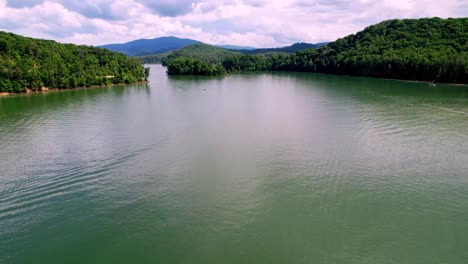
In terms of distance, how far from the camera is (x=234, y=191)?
39.6 ft

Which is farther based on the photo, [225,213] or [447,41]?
[447,41]

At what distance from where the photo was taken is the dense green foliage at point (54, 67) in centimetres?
4041

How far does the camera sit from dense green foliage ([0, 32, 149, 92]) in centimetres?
4041

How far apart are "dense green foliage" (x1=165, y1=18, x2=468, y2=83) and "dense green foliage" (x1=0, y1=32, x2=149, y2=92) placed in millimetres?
44455

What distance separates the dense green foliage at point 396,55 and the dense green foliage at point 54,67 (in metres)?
44.5

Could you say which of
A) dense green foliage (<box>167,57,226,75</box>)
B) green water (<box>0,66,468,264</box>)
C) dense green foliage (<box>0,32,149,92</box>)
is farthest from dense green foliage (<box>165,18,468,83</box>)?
dense green foliage (<box>0,32,149,92</box>)

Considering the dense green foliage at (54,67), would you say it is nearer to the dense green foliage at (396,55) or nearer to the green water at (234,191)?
the green water at (234,191)

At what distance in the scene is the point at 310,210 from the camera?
10.8 metres

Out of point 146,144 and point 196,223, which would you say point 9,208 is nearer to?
point 196,223

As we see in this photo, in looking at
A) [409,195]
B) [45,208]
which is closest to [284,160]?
[409,195]

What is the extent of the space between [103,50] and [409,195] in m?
66.7

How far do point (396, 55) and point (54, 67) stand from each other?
60.7 metres

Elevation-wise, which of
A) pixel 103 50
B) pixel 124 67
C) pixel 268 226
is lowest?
pixel 268 226

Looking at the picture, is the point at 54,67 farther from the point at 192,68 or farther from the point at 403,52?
the point at 403,52
